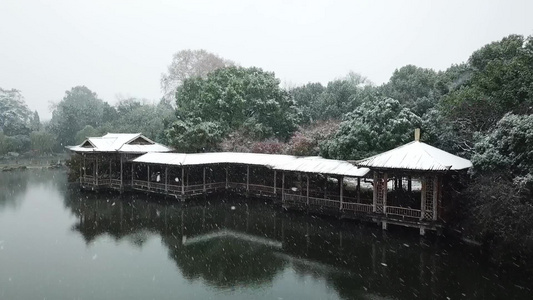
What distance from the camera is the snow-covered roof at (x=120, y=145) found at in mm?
25531

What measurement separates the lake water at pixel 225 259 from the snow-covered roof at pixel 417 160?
8.81 feet

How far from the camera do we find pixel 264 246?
1423cm

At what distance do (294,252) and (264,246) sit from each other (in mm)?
1232

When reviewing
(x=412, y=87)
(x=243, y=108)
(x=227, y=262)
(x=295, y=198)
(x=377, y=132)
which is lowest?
(x=227, y=262)

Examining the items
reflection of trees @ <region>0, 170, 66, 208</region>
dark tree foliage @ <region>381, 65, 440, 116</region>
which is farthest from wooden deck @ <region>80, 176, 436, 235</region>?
dark tree foliage @ <region>381, 65, 440, 116</region>

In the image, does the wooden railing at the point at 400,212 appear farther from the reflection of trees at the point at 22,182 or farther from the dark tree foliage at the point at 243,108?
the reflection of trees at the point at 22,182

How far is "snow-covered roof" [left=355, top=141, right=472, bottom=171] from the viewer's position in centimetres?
1469

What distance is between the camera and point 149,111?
52281 mm

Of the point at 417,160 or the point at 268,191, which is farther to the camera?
the point at 268,191

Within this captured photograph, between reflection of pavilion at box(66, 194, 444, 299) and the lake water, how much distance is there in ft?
0.11

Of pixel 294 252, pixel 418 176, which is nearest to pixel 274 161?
pixel 418 176

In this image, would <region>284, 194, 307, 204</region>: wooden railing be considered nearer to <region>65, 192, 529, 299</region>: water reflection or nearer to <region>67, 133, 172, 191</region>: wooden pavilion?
<region>65, 192, 529, 299</region>: water reflection

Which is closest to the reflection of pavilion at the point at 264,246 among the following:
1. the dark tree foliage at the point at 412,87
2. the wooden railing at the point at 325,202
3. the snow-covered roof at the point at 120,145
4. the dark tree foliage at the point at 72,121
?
the wooden railing at the point at 325,202

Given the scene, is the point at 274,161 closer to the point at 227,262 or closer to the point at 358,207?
the point at 358,207
